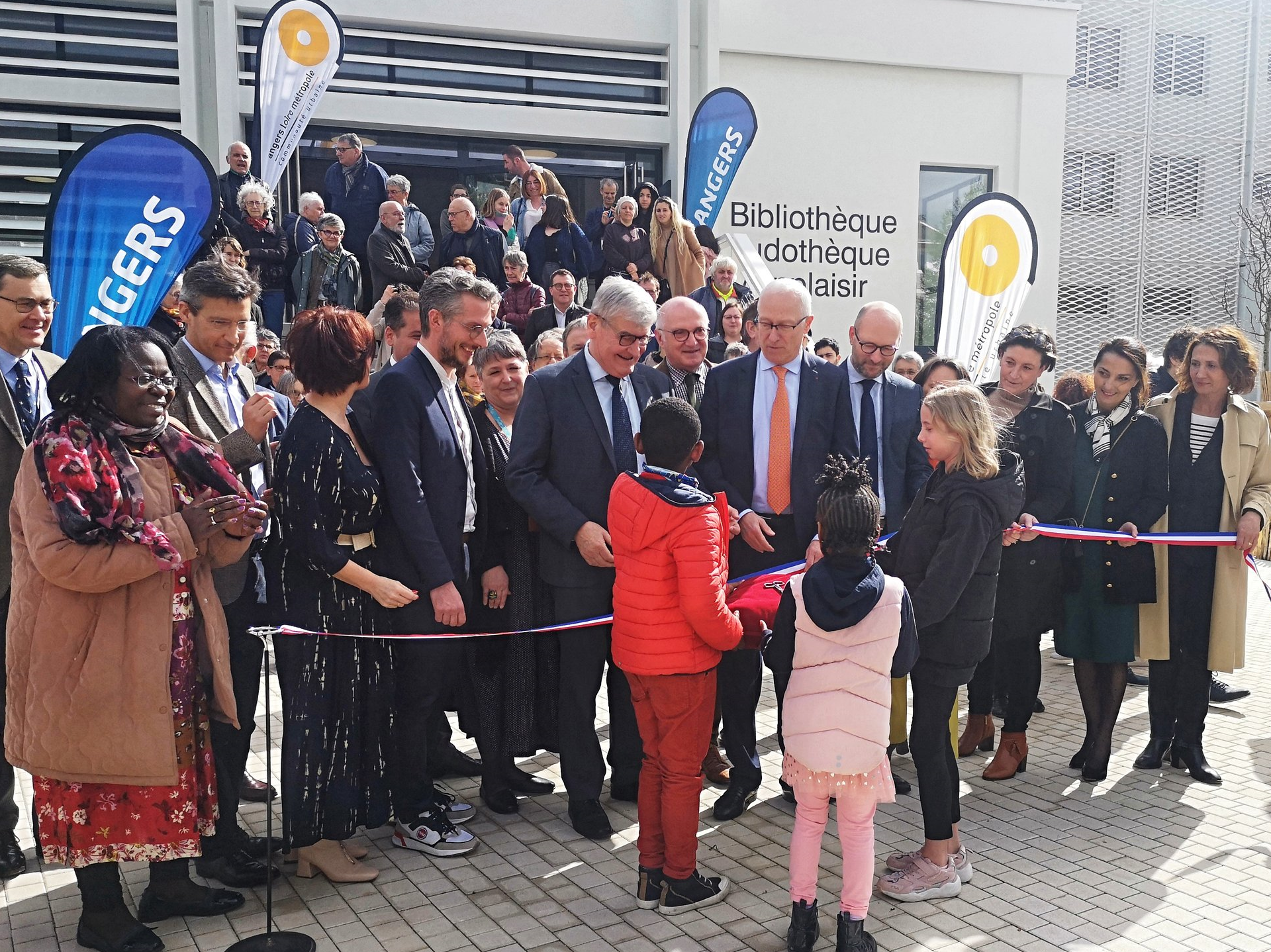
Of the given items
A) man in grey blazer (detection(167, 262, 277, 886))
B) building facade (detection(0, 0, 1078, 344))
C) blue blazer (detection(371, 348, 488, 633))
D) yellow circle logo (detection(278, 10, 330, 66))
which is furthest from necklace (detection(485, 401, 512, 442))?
Result: building facade (detection(0, 0, 1078, 344))

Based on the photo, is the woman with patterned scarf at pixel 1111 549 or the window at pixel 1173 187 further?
the window at pixel 1173 187

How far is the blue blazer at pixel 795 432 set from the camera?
175 inches

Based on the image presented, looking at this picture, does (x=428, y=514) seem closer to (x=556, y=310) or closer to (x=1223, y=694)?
(x=1223, y=694)

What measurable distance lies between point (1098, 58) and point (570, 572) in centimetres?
2101

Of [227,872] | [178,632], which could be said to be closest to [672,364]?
[178,632]

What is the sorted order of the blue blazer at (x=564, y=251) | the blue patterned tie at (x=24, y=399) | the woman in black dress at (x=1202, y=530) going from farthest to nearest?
1. the blue blazer at (x=564, y=251)
2. the woman in black dress at (x=1202, y=530)
3. the blue patterned tie at (x=24, y=399)

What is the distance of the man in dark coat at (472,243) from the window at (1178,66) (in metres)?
17.3

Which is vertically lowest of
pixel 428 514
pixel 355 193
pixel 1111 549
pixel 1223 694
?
pixel 1223 694

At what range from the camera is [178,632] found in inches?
128

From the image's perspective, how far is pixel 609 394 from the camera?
4262 mm

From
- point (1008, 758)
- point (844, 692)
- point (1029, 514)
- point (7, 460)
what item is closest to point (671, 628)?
point (844, 692)

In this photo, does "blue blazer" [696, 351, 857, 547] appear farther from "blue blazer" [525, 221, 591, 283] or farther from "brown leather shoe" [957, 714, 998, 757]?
"blue blazer" [525, 221, 591, 283]

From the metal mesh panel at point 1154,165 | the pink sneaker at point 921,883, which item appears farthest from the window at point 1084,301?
the pink sneaker at point 921,883

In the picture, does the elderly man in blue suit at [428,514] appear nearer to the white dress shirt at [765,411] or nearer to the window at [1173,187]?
the white dress shirt at [765,411]
